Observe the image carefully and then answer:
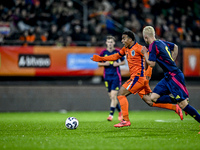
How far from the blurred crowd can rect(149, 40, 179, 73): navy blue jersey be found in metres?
8.25

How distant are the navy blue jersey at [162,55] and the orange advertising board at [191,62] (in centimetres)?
885

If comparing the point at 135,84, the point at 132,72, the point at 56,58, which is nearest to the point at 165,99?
the point at 135,84

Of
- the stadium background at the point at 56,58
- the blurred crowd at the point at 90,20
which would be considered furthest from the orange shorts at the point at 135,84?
the blurred crowd at the point at 90,20

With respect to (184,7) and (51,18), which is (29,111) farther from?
(184,7)

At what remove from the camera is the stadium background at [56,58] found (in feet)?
49.0

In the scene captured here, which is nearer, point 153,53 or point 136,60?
point 153,53

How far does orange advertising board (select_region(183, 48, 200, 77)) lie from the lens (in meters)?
16.0

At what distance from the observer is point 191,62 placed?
16.1 meters

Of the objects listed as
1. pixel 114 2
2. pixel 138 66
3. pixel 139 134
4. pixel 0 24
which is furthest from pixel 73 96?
pixel 139 134

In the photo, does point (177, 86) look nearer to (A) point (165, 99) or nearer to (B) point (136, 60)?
(A) point (165, 99)

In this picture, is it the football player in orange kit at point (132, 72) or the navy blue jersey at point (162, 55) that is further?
the football player in orange kit at point (132, 72)

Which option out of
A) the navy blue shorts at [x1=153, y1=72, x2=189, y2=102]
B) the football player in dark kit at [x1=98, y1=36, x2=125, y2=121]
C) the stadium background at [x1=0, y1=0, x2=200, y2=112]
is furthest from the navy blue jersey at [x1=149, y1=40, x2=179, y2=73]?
the stadium background at [x1=0, y1=0, x2=200, y2=112]

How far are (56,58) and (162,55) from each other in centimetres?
839

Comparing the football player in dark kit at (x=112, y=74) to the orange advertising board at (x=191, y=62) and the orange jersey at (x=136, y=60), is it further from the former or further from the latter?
the orange advertising board at (x=191, y=62)
